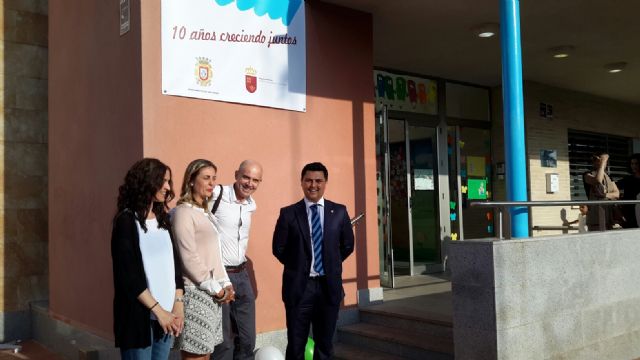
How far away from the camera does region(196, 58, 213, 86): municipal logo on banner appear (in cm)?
516

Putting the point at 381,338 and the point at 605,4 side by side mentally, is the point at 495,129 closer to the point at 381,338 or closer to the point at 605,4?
the point at 605,4

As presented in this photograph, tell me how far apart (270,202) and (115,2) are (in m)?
2.34

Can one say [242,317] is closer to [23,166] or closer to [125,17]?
[125,17]

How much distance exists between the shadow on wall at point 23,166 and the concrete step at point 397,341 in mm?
3965

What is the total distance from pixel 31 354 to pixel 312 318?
3827 millimetres

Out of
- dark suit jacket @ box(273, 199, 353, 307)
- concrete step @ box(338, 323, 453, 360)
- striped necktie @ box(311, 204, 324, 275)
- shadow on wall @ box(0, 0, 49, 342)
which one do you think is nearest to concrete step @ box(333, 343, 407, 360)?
concrete step @ box(338, 323, 453, 360)

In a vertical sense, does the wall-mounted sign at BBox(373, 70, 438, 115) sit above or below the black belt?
above

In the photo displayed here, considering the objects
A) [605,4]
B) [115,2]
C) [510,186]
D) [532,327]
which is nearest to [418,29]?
[605,4]

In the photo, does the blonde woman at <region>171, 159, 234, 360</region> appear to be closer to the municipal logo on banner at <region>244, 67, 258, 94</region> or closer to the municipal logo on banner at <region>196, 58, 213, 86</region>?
the municipal logo on banner at <region>196, 58, 213, 86</region>

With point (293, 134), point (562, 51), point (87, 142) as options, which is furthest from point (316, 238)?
point (562, 51)

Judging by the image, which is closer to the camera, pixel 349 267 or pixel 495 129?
pixel 349 267

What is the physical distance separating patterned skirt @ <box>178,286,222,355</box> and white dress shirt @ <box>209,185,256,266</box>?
735 mm

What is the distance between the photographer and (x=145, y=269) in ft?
9.68

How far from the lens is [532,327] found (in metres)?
Result: 4.20
